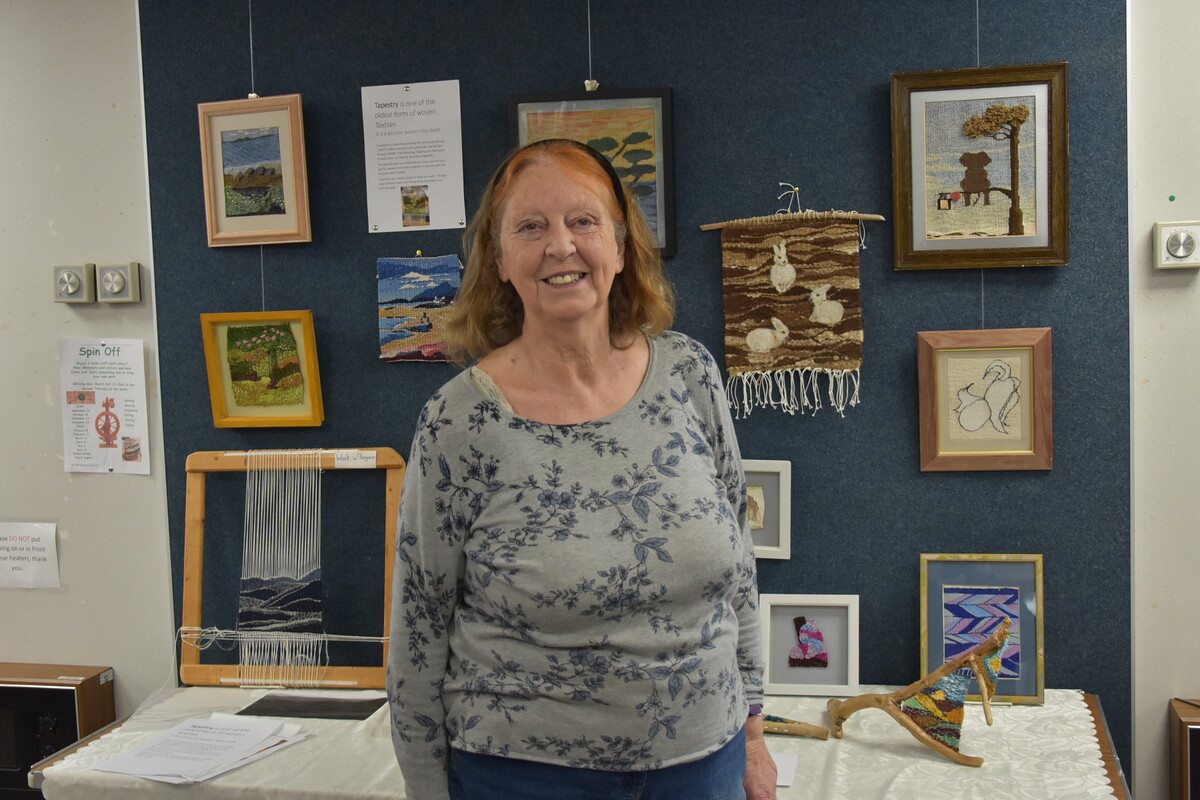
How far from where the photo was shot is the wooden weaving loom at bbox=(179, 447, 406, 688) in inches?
78.4

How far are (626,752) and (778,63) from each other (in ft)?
4.55

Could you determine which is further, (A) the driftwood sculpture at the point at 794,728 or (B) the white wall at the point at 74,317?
(B) the white wall at the point at 74,317

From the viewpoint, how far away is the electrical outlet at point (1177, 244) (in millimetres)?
1755

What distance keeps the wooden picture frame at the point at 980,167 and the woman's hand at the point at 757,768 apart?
0.98 metres

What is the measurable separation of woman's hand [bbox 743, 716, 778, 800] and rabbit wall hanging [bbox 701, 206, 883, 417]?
2.53 feet

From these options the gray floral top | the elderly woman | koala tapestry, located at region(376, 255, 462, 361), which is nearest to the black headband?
the elderly woman

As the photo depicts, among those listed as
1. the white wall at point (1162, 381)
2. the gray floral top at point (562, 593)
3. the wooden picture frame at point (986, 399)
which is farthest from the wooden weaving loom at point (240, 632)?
the white wall at point (1162, 381)

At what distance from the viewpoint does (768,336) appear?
1883 millimetres

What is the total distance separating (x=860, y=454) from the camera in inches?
74.8

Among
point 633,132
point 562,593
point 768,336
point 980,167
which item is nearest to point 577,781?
point 562,593

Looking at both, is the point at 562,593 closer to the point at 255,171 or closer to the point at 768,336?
the point at 768,336

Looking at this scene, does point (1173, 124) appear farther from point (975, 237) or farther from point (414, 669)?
point (414, 669)

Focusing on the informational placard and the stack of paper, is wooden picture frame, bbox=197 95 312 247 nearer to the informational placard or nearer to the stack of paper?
the informational placard

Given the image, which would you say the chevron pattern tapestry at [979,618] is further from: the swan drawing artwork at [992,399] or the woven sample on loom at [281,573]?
the woven sample on loom at [281,573]
